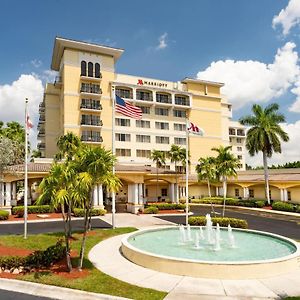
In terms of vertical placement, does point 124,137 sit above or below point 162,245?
above

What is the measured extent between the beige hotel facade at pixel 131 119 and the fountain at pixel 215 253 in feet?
89.2

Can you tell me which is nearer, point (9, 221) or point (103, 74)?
point (9, 221)

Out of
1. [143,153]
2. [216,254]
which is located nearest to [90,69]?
[143,153]

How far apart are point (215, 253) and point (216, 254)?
28cm

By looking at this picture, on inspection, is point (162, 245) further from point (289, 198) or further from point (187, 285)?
point (289, 198)

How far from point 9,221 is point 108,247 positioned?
1804 cm

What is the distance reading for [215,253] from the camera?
19.3m

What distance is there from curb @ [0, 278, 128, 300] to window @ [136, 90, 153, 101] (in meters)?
56.2

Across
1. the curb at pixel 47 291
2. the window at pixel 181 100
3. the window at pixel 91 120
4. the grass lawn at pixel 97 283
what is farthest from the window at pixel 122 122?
the curb at pixel 47 291

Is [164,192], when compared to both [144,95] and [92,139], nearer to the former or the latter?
[92,139]

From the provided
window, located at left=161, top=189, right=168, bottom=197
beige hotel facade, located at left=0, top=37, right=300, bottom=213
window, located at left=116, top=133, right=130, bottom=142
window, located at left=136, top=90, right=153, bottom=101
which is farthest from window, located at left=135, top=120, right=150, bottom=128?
window, located at left=161, top=189, right=168, bottom=197

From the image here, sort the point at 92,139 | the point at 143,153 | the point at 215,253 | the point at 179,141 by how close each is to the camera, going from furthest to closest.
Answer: the point at 179,141, the point at 143,153, the point at 92,139, the point at 215,253

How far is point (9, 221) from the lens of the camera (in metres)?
35.2

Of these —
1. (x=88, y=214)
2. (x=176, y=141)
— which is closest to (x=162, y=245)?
(x=88, y=214)
